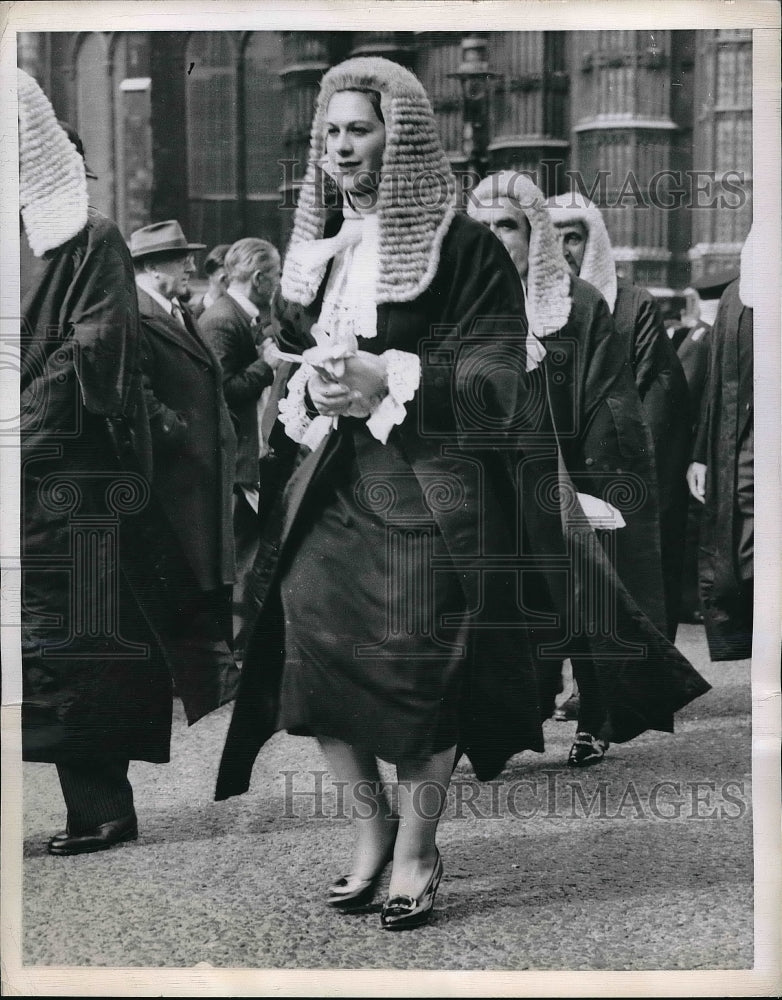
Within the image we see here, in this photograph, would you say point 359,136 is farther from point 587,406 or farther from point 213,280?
point 587,406

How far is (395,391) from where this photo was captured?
4633 mm

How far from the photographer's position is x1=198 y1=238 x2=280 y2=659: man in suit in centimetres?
479

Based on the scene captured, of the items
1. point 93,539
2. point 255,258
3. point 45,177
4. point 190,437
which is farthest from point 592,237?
point 93,539

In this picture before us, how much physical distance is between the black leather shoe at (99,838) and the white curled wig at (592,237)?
2353 mm

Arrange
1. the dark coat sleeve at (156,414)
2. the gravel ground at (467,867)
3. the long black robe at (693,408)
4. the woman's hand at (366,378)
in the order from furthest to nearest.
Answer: the long black robe at (693,408) < the dark coat sleeve at (156,414) < the gravel ground at (467,867) < the woman's hand at (366,378)

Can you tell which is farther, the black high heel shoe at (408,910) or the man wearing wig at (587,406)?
the man wearing wig at (587,406)

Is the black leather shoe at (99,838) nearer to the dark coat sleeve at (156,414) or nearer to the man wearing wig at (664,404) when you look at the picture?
the dark coat sleeve at (156,414)

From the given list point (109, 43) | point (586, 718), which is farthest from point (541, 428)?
point (109, 43)

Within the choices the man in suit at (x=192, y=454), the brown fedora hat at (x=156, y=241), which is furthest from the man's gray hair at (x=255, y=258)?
the man in suit at (x=192, y=454)

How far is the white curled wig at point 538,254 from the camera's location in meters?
4.73

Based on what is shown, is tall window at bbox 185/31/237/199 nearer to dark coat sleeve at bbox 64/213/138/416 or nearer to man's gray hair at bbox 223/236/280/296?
man's gray hair at bbox 223/236/280/296

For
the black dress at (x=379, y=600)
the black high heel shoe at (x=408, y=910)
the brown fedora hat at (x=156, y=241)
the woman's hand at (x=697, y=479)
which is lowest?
the black high heel shoe at (x=408, y=910)

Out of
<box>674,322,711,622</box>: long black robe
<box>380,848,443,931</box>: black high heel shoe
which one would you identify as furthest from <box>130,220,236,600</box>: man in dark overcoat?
<box>674,322,711,622</box>: long black robe

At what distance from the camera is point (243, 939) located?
4.74 meters
